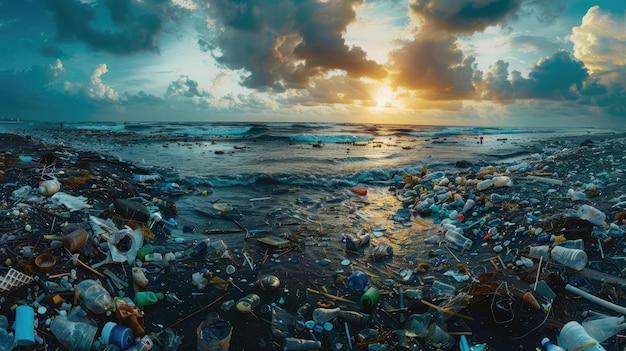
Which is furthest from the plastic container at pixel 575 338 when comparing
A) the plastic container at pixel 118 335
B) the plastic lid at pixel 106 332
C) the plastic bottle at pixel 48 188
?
the plastic bottle at pixel 48 188

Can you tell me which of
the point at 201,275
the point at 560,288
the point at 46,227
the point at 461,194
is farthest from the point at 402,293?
the point at 46,227

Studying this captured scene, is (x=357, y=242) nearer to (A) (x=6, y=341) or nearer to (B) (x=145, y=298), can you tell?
(B) (x=145, y=298)

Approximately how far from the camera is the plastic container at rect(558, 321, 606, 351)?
2.47m

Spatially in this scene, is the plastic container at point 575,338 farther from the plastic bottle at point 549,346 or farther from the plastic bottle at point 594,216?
the plastic bottle at point 594,216

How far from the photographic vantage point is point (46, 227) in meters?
4.20

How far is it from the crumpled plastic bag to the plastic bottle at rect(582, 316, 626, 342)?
644cm

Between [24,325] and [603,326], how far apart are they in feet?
15.9

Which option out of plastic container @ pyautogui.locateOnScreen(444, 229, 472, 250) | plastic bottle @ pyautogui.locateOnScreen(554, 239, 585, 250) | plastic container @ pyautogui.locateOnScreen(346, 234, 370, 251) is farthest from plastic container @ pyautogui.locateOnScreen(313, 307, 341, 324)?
plastic bottle @ pyautogui.locateOnScreen(554, 239, 585, 250)

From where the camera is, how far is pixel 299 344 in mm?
2916

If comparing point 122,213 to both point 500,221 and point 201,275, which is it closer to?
point 201,275

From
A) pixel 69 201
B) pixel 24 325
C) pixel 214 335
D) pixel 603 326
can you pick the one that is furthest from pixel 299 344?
pixel 69 201

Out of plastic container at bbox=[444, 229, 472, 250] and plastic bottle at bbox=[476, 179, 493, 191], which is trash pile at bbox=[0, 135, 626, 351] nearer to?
plastic container at bbox=[444, 229, 472, 250]

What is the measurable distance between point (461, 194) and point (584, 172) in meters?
3.52

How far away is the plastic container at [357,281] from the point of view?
12.4 ft
